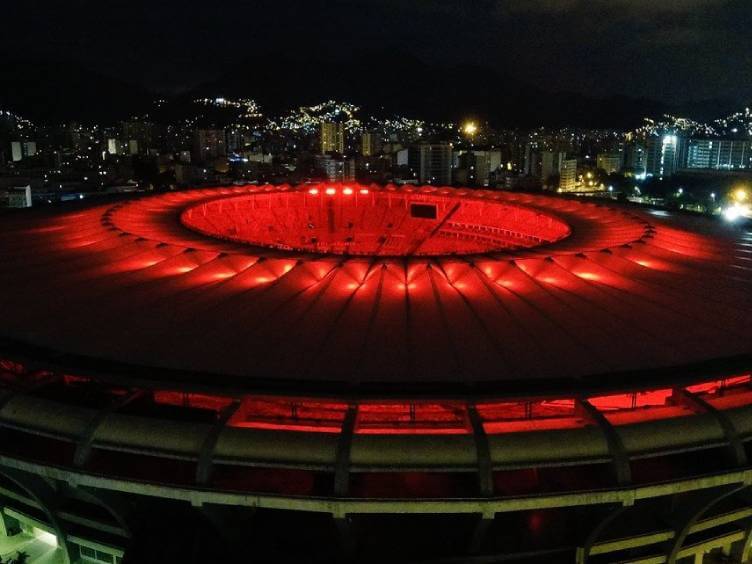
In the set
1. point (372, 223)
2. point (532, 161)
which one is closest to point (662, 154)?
point (532, 161)

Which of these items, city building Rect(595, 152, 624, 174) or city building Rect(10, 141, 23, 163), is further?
city building Rect(10, 141, 23, 163)

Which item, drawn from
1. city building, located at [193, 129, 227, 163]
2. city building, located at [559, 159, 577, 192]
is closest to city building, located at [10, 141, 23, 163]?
city building, located at [193, 129, 227, 163]

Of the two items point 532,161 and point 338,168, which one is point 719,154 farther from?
point 338,168

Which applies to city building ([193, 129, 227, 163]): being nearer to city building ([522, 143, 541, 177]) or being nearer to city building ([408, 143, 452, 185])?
city building ([408, 143, 452, 185])

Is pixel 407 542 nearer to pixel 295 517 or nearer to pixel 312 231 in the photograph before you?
pixel 295 517

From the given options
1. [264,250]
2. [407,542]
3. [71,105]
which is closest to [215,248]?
[264,250]

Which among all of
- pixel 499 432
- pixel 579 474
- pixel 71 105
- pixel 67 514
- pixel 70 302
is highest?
pixel 71 105
